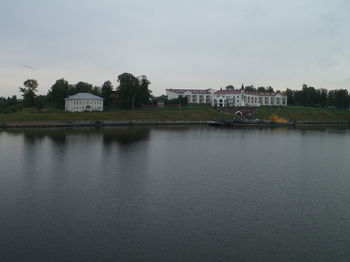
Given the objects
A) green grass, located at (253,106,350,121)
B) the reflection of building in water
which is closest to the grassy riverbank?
green grass, located at (253,106,350,121)

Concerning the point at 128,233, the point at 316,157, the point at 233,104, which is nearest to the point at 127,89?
the point at 233,104

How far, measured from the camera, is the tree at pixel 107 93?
→ 417ft

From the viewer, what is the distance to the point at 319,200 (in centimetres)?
2280

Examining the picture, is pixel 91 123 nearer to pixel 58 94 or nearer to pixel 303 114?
pixel 58 94

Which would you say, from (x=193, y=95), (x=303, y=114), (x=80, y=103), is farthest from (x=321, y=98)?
(x=80, y=103)

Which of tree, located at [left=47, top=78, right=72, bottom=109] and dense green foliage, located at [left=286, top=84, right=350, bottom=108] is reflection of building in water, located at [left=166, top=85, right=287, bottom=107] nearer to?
dense green foliage, located at [left=286, top=84, right=350, bottom=108]

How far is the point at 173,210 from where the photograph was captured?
20547mm

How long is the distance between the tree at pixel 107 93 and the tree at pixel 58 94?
41.8 feet

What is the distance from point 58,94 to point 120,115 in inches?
1292

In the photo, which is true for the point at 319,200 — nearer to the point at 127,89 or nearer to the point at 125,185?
the point at 125,185

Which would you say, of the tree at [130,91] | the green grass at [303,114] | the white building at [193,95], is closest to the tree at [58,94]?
the tree at [130,91]

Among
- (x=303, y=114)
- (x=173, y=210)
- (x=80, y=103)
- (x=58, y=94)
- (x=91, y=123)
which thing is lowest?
(x=173, y=210)

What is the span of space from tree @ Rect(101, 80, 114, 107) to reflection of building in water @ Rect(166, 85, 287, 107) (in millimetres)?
30908

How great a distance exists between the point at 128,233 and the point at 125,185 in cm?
958
